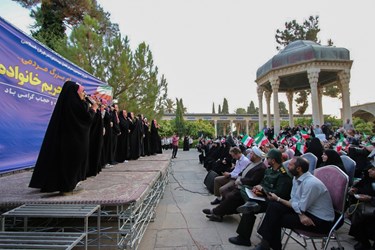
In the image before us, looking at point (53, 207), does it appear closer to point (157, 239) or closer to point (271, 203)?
point (157, 239)

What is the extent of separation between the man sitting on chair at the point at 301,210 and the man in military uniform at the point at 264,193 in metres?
0.24

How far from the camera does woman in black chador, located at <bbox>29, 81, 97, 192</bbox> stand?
9.57 ft

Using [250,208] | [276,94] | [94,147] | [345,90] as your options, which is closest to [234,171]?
[250,208]

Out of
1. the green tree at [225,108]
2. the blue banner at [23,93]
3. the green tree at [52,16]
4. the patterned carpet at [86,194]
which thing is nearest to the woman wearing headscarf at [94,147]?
the patterned carpet at [86,194]

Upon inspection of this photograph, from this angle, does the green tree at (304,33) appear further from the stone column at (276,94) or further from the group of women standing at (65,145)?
the group of women standing at (65,145)

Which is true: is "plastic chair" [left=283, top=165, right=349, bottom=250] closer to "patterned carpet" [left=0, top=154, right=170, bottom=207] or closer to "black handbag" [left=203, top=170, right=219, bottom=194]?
"patterned carpet" [left=0, top=154, right=170, bottom=207]

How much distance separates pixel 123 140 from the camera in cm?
703

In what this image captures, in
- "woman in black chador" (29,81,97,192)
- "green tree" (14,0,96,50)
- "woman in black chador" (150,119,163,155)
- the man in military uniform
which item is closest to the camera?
"woman in black chador" (29,81,97,192)

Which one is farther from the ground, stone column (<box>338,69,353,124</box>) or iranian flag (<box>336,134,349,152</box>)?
stone column (<box>338,69,353,124</box>)

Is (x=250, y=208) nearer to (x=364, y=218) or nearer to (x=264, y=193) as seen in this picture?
(x=264, y=193)

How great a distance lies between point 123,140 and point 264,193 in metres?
4.68

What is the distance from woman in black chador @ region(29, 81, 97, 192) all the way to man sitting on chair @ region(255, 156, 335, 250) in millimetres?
2390

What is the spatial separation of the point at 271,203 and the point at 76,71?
616 cm

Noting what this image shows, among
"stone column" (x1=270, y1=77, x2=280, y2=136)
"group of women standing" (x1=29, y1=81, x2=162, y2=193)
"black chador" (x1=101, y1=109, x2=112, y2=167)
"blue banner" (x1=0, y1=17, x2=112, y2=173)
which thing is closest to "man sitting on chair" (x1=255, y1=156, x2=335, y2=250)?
"group of women standing" (x1=29, y1=81, x2=162, y2=193)
